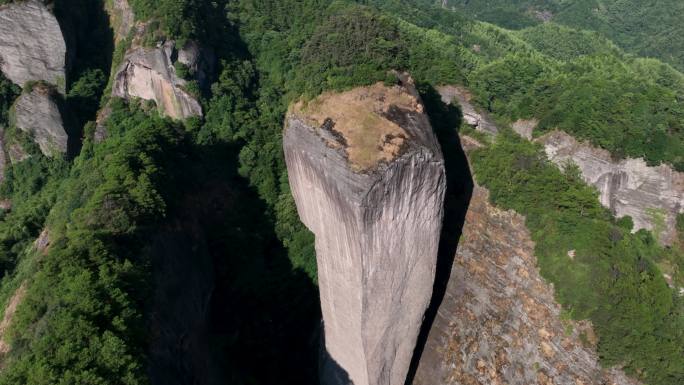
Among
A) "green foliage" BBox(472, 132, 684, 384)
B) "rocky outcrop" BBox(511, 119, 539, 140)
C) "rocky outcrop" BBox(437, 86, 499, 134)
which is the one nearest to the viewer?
"green foliage" BBox(472, 132, 684, 384)

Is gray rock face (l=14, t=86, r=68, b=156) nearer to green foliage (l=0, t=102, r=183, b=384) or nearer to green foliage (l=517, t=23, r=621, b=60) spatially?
green foliage (l=0, t=102, r=183, b=384)

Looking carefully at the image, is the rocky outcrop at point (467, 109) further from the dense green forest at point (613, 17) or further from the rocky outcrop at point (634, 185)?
the dense green forest at point (613, 17)

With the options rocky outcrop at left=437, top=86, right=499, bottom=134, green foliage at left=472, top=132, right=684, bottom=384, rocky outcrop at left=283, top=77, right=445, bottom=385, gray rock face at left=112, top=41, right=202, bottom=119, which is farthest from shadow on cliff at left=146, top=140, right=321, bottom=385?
rocky outcrop at left=437, top=86, right=499, bottom=134

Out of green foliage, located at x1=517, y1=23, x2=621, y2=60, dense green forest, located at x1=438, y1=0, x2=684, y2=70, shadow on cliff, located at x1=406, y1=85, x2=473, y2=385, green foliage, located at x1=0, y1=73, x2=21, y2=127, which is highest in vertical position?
green foliage, located at x1=0, y1=73, x2=21, y2=127

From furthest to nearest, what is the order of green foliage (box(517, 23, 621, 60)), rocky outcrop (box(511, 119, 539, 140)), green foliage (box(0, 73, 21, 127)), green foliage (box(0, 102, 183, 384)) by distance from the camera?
green foliage (box(517, 23, 621, 60)) < rocky outcrop (box(511, 119, 539, 140)) < green foliage (box(0, 73, 21, 127)) < green foliage (box(0, 102, 183, 384))

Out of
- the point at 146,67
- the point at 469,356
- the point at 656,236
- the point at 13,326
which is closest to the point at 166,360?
the point at 13,326

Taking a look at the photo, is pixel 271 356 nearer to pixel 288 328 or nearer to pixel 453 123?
pixel 288 328

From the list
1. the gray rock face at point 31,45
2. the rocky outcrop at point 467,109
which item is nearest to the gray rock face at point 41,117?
the gray rock face at point 31,45
